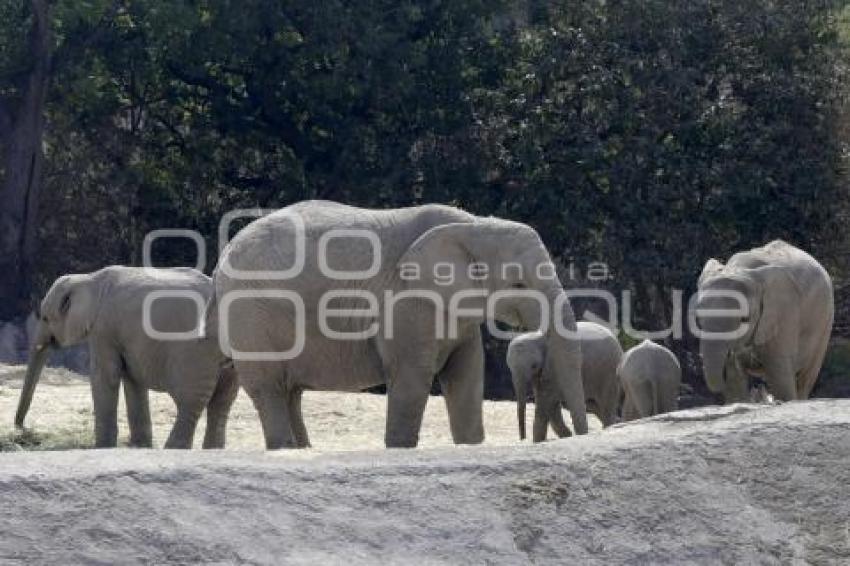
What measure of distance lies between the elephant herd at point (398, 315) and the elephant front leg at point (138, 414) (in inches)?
11.5

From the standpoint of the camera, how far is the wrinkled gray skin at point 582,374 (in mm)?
15727

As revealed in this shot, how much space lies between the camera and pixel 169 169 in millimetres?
27672

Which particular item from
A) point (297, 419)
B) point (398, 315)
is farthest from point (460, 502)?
point (297, 419)

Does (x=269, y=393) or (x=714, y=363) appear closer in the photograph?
(x=269, y=393)

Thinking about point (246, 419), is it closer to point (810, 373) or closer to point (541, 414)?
point (541, 414)

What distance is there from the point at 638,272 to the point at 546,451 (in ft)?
57.0

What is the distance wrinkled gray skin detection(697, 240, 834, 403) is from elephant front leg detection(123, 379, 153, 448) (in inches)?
162

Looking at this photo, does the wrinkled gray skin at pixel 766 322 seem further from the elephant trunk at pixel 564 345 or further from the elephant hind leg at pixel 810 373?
the elephant trunk at pixel 564 345

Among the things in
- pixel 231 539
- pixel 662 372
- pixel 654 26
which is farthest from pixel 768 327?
pixel 654 26

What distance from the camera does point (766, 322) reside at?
14.3 m

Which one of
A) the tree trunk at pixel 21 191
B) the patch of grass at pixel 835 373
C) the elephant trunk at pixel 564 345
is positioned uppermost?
the tree trunk at pixel 21 191

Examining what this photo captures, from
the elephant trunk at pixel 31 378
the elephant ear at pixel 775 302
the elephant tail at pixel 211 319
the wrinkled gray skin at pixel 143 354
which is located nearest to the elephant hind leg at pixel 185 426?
the wrinkled gray skin at pixel 143 354

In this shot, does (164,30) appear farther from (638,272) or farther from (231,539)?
(231,539)

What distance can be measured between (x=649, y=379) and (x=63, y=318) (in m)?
4.48
